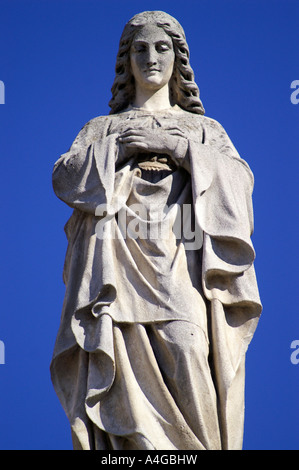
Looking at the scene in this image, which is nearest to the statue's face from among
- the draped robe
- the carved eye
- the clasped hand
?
the carved eye

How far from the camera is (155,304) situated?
42.3 feet

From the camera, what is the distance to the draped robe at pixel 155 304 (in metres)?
12.6

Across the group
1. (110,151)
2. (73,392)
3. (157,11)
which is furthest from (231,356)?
(157,11)

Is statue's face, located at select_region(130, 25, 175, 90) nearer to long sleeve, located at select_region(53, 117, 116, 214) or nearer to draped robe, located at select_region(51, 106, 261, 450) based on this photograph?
draped robe, located at select_region(51, 106, 261, 450)

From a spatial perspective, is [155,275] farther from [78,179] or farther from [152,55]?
[152,55]

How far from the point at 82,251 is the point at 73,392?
142cm

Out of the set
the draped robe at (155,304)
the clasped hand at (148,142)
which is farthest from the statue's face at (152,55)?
the clasped hand at (148,142)

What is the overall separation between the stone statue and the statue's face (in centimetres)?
1

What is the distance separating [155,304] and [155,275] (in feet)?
0.99

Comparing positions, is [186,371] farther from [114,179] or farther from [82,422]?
[114,179]

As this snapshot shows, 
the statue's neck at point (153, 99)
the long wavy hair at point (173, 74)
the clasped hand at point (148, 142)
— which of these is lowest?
the clasped hand at point (148, 142)

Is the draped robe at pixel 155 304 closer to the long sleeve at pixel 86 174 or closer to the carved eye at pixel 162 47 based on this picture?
the long sleeve at pixel 86 174

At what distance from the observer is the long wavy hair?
14336mm

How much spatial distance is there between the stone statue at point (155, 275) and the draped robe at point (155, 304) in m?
0.01
